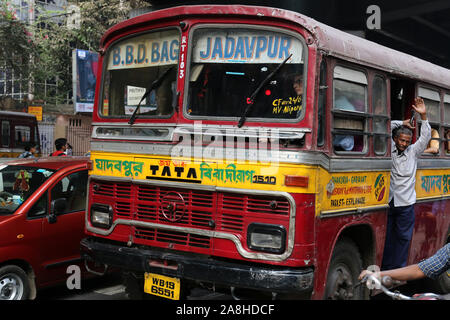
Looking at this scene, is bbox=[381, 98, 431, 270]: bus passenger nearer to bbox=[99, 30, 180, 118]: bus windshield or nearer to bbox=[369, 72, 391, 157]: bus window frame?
bbox=[369, 72, 391, 157]: bus window frame

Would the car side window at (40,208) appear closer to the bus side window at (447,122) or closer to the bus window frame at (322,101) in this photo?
the bus window frame at (322,101)

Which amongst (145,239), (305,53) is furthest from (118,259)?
(305,53)

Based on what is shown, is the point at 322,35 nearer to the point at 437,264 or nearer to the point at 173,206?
the point at 173,206

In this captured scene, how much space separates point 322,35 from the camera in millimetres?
4371

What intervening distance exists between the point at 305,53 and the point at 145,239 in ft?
6.93

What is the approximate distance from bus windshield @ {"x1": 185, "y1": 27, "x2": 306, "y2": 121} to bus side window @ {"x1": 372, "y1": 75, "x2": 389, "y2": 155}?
3.76ft

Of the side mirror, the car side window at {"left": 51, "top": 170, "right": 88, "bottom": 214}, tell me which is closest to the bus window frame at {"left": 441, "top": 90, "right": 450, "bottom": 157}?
the car side window at {"left": 51, "top": 170, "right": 88, "bottom": 214}

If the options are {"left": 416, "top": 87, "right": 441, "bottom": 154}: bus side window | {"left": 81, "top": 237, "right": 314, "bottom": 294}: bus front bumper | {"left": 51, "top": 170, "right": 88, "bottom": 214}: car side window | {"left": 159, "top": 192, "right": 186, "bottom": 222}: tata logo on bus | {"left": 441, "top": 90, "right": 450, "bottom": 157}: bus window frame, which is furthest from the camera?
{"left": 441, "top": 90, "right": 450, "bottom": 157}: bus window frame

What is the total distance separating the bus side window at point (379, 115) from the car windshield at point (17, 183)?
11.6 feet

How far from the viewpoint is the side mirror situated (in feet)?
18.3

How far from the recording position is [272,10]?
4.43 meters

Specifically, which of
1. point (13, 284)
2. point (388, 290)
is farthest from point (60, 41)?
point (388, 290)

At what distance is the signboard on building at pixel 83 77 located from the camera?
24.4m
